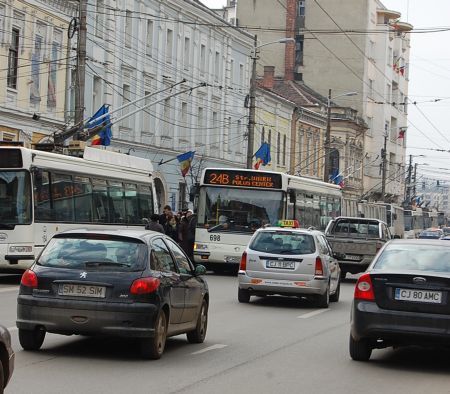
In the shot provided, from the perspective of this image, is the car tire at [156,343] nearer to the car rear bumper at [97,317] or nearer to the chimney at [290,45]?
the car rear bumper at [97,317]

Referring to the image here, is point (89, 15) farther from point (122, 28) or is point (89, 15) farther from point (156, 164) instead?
point (156, 164)

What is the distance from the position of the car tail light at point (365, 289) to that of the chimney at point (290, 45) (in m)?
78.4

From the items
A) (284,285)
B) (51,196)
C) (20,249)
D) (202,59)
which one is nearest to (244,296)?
(284,285)

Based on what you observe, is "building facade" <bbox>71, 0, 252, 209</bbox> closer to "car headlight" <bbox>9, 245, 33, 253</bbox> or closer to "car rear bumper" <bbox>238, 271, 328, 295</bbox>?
"car headlight" <bbox>9, 245, 33, 253</bbox>

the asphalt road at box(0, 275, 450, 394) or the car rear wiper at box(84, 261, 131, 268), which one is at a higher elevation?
the car rear wiper at box(84, 261, 131, 268)

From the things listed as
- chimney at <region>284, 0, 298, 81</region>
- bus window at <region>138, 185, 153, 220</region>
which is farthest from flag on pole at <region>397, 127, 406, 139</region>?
bus window at <region>138, 185, 153, 220</region>

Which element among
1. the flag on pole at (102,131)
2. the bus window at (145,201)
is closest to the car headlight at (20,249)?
the bus window at (145,201)

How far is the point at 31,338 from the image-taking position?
12242 millimetres

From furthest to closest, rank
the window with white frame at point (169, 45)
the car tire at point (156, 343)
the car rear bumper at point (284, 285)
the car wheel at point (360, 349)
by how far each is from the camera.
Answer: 1. the window with white frame at point (169, 45)
2. the car rear bumper at point (284, 285)
3. the car wheel at point (360, 349)
4. the car tire at point (156, 343)

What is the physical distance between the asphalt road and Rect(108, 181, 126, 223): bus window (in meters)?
11.0

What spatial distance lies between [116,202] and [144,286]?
16.6 metres

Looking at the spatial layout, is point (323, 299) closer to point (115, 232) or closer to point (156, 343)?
point (115, 232)

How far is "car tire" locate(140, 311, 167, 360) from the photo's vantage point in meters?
11.9

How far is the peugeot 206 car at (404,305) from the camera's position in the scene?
1198 cm
